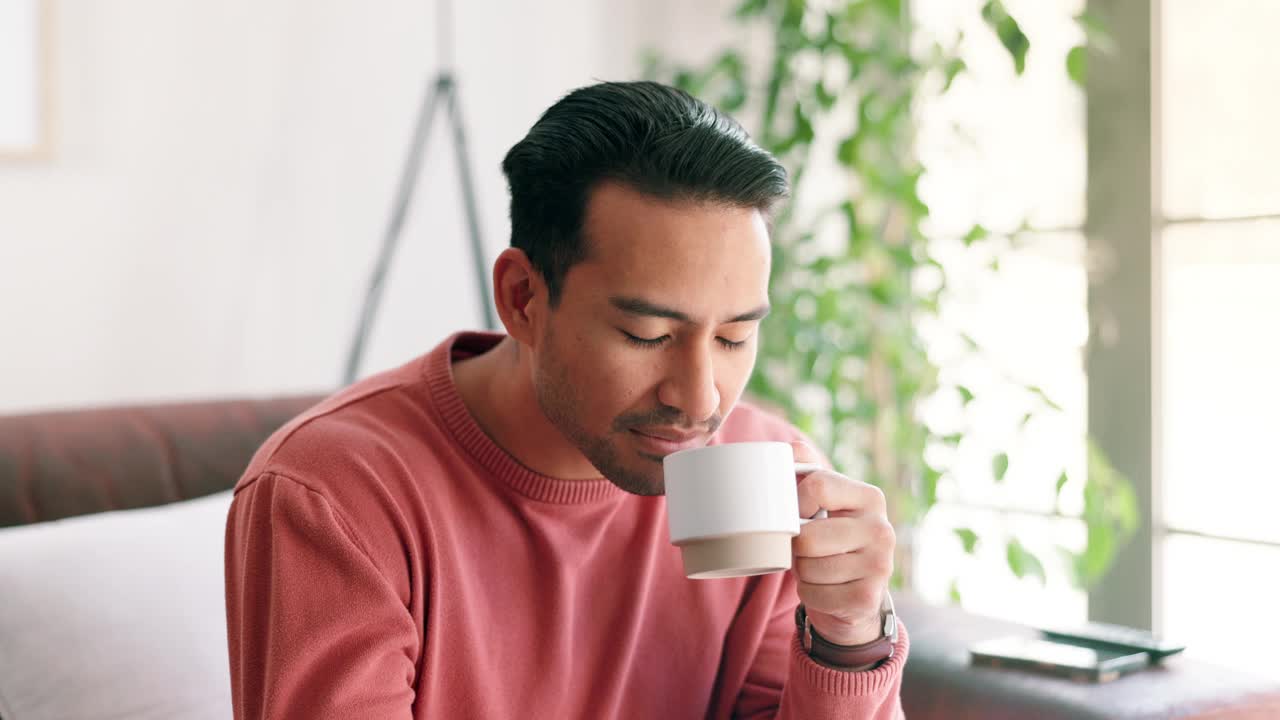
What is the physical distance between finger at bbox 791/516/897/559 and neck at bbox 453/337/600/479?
29 cm

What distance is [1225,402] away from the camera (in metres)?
2.14

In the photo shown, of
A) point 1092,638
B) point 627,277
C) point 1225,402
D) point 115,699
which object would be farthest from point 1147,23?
point 115,699

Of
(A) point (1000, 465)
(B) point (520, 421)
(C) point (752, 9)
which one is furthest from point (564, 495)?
(C) point (752, 9)

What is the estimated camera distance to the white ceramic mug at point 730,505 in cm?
97

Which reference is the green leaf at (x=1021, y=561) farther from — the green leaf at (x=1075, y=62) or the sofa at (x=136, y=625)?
the green leaf at (x=1075, y=62)

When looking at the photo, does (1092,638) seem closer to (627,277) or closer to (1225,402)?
(627,277)

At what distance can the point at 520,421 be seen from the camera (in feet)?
4.29

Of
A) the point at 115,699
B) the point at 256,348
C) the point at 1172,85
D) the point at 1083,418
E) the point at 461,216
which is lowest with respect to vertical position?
the point at 115,699

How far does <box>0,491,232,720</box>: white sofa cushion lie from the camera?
1.33 m

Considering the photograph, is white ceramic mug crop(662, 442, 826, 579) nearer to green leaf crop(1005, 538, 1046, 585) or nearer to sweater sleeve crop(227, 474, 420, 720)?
sweater sleeve crop(227, 474, 420, 720)

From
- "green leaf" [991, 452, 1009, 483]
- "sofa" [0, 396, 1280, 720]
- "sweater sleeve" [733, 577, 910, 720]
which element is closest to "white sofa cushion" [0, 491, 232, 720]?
"sofa" [0, 396, 1280, 720]

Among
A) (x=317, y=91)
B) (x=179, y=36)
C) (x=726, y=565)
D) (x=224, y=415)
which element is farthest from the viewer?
(x=317, y=91)

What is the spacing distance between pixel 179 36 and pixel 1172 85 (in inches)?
68.7

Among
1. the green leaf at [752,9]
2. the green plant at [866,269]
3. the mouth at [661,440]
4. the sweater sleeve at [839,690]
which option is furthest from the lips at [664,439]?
the green leaf at [752,9]
